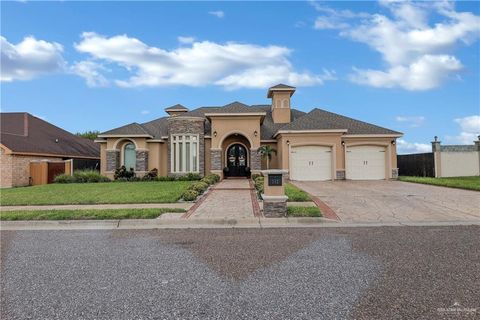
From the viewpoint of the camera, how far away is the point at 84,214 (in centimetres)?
952

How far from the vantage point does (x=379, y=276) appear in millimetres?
4668

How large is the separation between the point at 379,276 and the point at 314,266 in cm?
94

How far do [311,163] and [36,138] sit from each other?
21285 mm

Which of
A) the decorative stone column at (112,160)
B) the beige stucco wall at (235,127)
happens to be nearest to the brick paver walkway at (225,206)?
the beige stucco wall at (235,127)

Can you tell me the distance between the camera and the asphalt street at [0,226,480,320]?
3672mm

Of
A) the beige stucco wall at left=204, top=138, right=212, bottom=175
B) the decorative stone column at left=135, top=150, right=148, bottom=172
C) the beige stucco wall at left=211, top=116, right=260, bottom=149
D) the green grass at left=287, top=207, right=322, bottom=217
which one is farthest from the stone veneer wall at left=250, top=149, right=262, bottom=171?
the green grass at left=287, top=207, right=322, bottom=217

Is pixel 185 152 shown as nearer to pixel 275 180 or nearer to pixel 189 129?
pixel 189 129

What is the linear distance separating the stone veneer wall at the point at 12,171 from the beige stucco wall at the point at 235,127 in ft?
41.8

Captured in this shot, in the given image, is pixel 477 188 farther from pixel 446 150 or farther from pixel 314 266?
pixel 314 266

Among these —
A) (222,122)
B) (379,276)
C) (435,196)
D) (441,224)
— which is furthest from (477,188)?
(222,122)

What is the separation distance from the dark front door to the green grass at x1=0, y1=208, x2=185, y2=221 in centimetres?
1462

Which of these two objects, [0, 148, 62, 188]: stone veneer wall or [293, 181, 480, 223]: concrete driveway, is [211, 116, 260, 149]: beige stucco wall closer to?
[293, 181, 480, 223]: concrete driveway

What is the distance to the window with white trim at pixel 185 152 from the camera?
22891mm

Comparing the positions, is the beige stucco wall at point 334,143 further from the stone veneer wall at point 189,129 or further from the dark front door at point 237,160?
the stone veneer wall at point 189,129
